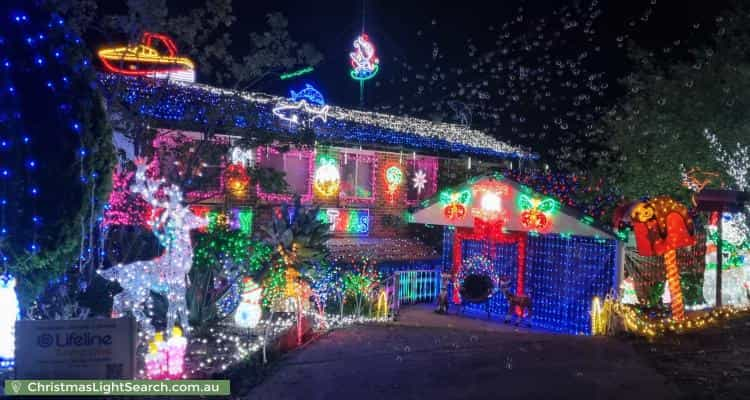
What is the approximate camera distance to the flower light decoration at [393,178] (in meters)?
18.7

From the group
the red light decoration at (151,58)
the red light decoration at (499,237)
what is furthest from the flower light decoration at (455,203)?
the red light decoration at (151,58)

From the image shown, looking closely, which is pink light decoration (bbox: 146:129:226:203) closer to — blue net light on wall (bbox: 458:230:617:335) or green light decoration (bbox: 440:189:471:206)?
green light decoration (bbox: 440:189:471:206)

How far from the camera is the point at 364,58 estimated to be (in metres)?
23.5

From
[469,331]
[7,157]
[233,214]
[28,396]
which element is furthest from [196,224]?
[233,214]

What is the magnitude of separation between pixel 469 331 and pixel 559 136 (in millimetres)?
14658

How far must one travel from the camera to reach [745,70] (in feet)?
43.9

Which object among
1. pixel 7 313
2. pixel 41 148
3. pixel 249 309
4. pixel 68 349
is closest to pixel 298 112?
pixel 249 309

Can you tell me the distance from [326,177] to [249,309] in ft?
24.6

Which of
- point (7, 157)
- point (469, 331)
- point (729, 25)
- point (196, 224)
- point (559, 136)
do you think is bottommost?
point (469, 331)

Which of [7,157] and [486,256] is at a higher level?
[7,157]

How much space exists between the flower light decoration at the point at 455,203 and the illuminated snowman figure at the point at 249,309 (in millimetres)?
6099

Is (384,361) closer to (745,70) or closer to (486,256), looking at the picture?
(486,256)

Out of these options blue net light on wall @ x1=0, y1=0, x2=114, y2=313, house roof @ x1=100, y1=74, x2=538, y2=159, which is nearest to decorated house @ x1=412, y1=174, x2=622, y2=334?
house roof @ x1=100, y1=74, x2=538, y2=159

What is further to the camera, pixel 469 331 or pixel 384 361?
pixel 469 331
